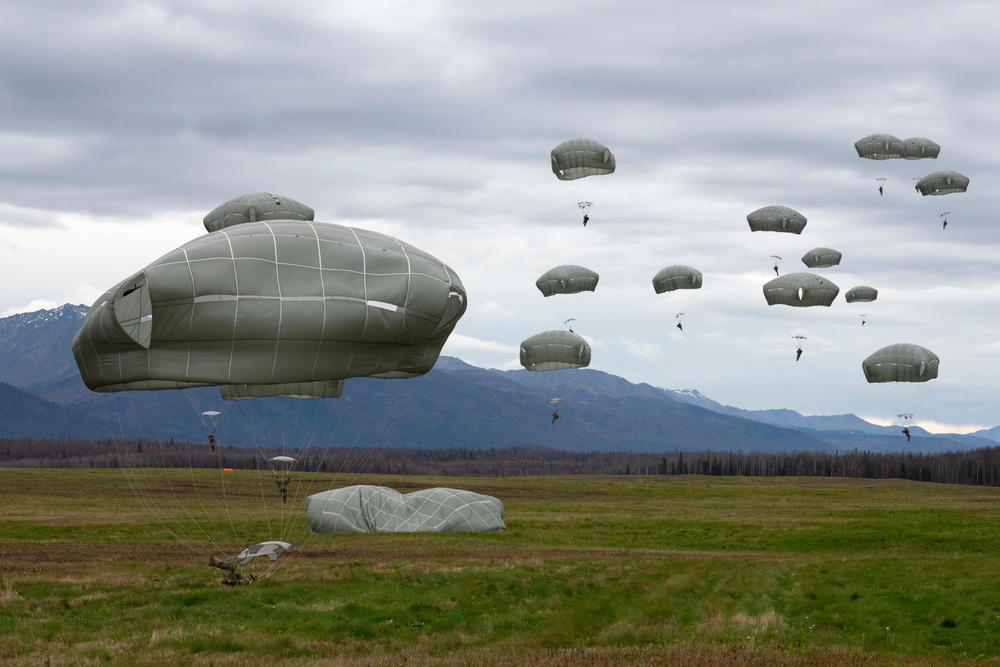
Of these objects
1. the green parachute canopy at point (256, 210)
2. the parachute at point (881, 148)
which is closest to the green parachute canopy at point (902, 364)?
the parachute at point (881, 148)

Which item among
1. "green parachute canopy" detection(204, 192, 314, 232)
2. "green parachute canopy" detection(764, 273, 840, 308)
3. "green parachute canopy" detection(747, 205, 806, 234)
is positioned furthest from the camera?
"green parachute canopy" detection(747, 205, 806, 234)

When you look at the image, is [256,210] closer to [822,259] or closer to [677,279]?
[677,279]

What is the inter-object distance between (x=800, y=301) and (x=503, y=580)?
43611 millimetres

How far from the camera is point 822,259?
83.2 meters

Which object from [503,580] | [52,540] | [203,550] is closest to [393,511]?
[203,550]

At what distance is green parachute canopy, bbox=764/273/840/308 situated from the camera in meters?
72.7

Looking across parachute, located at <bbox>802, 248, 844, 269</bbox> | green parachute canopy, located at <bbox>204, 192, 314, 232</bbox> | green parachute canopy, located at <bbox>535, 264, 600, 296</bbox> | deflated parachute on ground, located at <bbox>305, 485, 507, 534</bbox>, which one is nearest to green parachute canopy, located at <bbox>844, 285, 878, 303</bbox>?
parachute, located at <bbox>802, 248, 844, 269</bbox>

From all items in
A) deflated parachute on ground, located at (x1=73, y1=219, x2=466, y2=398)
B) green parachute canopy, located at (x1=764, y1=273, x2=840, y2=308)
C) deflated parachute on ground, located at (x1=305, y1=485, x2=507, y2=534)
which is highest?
green parachute canopy, located at (x1=764, y1=273, x2=840, y2=308)

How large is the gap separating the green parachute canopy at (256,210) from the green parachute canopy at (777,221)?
1770 inches

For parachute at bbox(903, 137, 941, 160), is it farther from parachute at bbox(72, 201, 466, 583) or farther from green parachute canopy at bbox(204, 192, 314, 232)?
parachute at bbox(72, 201, 466, 583)

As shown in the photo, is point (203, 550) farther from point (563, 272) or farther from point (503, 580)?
point (563, 272)

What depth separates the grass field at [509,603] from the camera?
24203 mm

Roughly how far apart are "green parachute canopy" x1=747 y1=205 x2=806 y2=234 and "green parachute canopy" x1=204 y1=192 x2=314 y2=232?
44969mm

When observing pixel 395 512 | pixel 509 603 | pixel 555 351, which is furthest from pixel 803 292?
pixel 509 603
